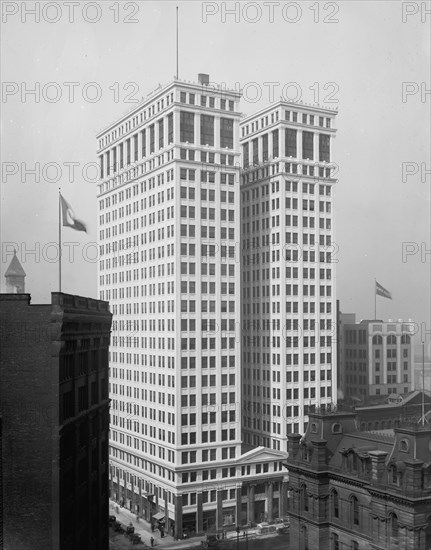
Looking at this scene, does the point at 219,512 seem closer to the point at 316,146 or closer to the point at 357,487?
the point at 357,487

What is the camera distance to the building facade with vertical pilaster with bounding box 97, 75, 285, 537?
86.1m

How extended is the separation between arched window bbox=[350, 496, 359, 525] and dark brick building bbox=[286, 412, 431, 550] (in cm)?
8

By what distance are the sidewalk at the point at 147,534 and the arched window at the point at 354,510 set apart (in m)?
24.6

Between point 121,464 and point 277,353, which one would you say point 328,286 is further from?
point 121,464

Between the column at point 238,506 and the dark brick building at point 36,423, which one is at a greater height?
the dark brick building at point 36,423

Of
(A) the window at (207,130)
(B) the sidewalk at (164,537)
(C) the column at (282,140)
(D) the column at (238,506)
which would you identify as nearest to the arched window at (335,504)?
(B) the sidewalk at (164,537)

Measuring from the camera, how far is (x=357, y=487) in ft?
201

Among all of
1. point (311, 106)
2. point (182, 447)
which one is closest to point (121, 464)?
point (182, 447)

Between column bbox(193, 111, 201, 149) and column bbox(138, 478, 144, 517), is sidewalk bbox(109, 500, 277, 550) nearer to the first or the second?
column bbox(138, 478, 144, 517)

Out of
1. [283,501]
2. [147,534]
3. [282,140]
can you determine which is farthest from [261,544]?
[282,140]

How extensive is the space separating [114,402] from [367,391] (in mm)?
50257

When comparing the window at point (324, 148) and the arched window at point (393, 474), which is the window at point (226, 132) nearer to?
the window at point (324, 148)

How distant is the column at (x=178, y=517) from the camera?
8206 centimetres

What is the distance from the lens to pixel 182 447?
3339 inches
